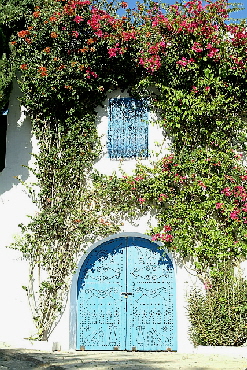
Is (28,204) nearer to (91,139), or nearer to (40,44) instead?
(91,139)

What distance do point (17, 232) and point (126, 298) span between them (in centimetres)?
221

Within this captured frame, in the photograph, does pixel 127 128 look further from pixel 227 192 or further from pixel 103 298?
pixel 103 298

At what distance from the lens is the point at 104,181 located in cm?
856

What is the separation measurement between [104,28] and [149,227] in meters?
3.52

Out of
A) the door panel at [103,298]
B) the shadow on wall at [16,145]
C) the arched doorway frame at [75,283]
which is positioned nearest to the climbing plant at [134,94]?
the arched doorway frame at [75,283]

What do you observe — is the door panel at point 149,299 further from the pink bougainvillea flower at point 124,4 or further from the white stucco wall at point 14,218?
the pink bougainvillea flower at point 124,4

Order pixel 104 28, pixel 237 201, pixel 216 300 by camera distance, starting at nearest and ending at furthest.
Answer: pixel 216 300 → pixel 237 201 → pixel 104 28

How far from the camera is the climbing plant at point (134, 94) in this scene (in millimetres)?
8250

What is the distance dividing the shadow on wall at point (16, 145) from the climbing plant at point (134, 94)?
0.26 m

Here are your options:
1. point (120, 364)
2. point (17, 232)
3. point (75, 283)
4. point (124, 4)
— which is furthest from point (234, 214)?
point (124, 4)

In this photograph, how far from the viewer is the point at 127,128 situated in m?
8.92

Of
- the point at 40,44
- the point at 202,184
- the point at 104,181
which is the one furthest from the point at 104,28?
the point at 202,184

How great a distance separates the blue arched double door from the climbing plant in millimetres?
433

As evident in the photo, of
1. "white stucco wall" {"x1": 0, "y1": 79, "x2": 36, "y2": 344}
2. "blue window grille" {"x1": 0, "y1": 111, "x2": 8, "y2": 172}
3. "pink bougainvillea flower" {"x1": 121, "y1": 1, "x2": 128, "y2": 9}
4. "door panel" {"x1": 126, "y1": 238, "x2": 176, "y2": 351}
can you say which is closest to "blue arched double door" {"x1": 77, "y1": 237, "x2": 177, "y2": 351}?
"door panel" {"x1": 126, "y1": 238, "x2": 176, "y2": 351}
